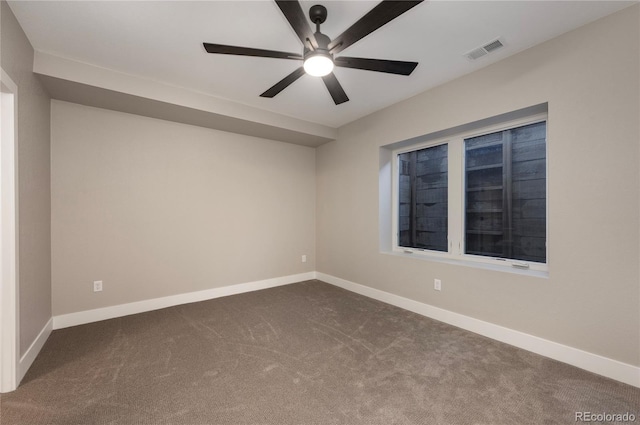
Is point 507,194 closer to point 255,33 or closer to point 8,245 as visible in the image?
point 255,33

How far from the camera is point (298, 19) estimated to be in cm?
161

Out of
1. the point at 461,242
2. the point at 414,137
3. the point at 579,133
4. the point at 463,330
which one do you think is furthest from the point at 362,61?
the point at 463,330

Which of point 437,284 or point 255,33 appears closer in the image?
point 255,33

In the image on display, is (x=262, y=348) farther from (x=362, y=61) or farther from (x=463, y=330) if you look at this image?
(x=362, y=61)

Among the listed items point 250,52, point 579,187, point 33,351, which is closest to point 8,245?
point 33,351

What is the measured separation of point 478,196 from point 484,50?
1.45m

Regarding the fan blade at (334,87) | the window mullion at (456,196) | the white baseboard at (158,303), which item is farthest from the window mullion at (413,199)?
the white baseboard at (158,303)

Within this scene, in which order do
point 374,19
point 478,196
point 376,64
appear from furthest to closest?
point 478,196 → point 376,64 → point 374,19

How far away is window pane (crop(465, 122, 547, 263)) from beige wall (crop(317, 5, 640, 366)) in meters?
0.31

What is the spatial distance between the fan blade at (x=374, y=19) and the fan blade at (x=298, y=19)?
0.15m

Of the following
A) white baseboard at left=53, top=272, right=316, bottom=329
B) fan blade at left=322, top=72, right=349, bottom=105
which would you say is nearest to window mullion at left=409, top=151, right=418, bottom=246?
fan blade at left=322, top=72, right=349, bottom=105

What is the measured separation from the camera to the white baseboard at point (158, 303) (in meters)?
2.97

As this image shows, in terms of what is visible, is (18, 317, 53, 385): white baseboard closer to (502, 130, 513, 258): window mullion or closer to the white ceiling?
the white ceiling

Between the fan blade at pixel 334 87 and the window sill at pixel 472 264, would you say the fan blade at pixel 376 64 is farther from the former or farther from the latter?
the window sill at pixel 472 264
